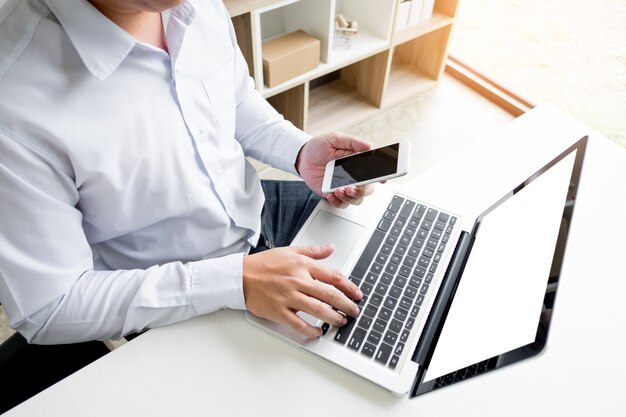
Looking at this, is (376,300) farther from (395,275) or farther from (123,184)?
(123,184)

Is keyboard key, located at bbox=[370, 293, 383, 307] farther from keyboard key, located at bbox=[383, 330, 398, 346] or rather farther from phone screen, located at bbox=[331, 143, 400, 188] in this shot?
phone screen, located at bbox=[331, 143, 400, 188]

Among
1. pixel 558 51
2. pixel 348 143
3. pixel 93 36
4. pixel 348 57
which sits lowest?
pixel 558 51

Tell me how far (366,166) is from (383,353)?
33 centimetres

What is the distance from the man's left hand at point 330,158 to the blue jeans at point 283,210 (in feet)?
0.39

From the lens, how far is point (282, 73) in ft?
5.46

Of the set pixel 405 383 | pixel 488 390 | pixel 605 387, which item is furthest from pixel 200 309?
pixel 605 387

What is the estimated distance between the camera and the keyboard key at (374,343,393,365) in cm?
63

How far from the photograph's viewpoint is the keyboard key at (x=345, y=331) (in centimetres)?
65

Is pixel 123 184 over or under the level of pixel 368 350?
over

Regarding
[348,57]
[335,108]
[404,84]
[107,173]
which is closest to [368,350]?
[107,173]

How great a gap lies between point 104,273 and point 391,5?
160 centimetres

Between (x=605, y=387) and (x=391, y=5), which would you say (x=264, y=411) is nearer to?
(x=605, y=387)

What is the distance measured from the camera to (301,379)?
623mm

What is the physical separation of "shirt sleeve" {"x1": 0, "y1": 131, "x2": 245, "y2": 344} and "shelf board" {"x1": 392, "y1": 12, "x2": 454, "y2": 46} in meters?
1.62
